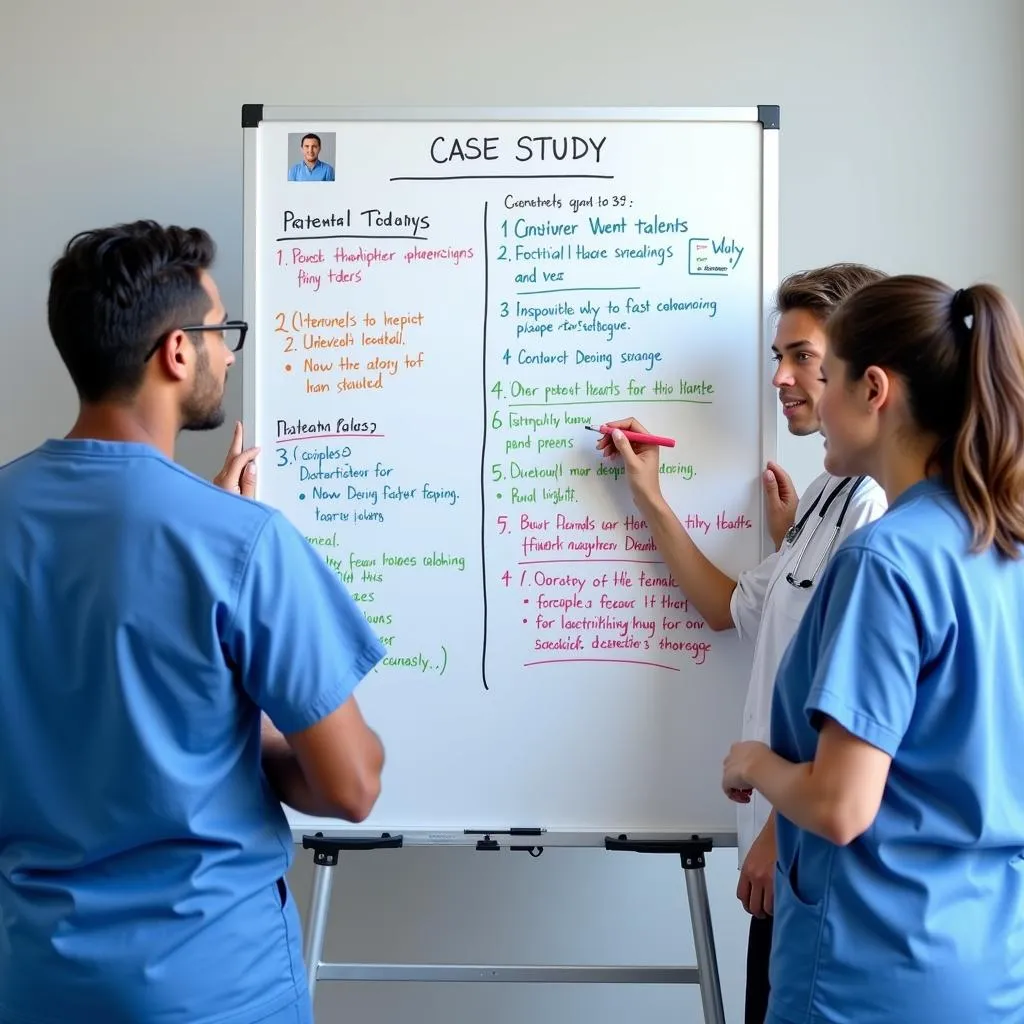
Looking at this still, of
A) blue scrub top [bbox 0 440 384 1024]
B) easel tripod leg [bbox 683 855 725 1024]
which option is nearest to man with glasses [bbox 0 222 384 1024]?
blue scrub top [bbox 0 440 384 1024]

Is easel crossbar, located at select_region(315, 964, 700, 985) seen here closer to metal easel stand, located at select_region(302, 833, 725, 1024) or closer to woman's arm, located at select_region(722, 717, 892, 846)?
metal easel stand, located at select_region(302, 833, 725, 1024)

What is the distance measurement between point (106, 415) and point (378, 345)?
2.96 feet

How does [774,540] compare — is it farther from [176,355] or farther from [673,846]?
[176,355]

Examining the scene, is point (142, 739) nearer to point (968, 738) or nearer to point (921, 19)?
point (968, 738)

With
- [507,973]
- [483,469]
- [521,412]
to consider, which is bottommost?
[507,973]

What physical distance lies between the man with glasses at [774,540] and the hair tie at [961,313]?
0.53m

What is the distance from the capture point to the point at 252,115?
2.09 meters

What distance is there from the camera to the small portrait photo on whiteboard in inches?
82.8

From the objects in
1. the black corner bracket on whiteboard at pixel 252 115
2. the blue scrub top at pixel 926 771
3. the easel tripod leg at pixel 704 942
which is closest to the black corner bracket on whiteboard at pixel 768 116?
the black corner bracket on whiteboard at pixel 252 115

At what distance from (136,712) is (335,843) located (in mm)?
974

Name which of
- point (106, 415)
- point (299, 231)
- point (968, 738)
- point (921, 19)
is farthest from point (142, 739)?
point (921, 19)

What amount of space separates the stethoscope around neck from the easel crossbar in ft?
2.58

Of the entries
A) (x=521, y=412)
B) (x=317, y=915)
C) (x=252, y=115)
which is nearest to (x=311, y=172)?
(x=252, y=115)

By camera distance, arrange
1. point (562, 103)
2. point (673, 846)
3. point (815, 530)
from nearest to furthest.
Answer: point (815, 530)
point (673, 846)
point (562, 103)
